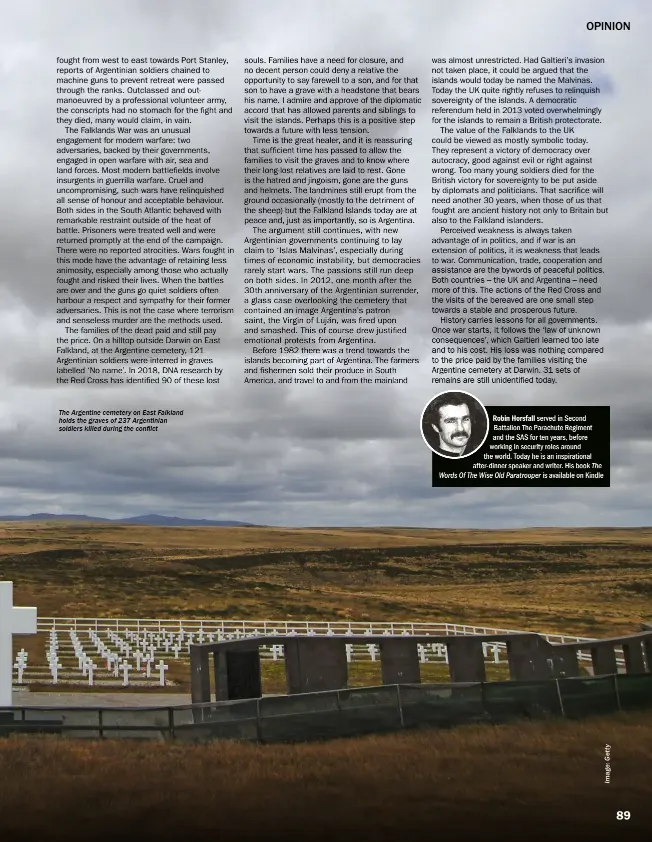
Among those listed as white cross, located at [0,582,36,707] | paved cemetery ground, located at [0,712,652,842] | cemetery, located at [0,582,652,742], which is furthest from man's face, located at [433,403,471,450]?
white cross, located at [0,582,36,707]

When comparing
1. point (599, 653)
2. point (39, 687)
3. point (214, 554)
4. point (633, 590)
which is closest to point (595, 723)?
point (599, 653)

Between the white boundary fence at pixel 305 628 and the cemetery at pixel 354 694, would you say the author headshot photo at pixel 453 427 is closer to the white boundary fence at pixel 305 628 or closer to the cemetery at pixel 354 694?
the cemetery at pixel 354 694

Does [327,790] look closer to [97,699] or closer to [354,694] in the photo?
[354,694]

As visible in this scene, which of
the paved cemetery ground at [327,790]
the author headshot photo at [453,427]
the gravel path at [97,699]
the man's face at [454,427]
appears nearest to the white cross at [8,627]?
the paved cemetery ground at [327,790]

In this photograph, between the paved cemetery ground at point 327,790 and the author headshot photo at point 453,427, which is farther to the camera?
the author headshot photo at point 453,427

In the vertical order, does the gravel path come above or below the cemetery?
below

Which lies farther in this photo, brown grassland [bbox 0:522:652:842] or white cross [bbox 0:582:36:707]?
white cross [bbox 0:582:36:707]

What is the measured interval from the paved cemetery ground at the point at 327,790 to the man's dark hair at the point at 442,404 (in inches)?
189

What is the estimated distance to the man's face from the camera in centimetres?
1517

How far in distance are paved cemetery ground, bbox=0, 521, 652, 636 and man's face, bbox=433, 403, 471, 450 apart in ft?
147

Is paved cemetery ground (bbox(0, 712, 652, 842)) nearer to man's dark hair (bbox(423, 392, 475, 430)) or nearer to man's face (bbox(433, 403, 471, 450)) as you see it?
man's face (bbox(433, 403, 471, 450))

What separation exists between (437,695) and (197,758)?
3.73 m

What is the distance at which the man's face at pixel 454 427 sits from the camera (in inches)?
597

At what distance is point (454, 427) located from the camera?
15.3 metres
